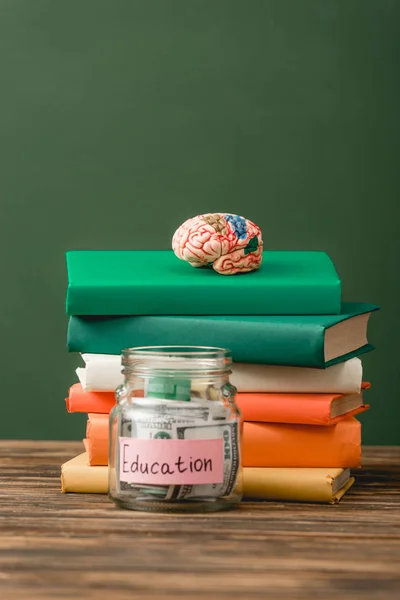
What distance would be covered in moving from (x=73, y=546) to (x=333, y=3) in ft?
3.24

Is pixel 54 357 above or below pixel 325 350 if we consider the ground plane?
below

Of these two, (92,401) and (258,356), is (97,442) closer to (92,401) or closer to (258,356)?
(92,401)

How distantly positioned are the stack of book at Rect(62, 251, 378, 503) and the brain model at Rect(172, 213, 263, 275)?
0.02 m

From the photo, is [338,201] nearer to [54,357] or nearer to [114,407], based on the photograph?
[54,357]

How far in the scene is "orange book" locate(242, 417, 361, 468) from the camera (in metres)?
0.88

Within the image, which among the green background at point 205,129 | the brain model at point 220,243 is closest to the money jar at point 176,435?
the brain model at point 220,243

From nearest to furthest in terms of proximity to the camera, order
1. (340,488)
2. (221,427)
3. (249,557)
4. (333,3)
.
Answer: (249,557), (221,427), (340,488), (333,3)

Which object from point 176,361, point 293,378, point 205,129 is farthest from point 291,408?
point 205,129

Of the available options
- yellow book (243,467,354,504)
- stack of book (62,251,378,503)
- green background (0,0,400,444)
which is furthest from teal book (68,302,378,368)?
green background (0,0,400,444)

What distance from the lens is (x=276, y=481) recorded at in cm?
86

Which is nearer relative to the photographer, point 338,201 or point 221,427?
point 221,427

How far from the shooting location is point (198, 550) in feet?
2.20

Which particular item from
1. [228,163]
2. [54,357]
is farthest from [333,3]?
[54,357]

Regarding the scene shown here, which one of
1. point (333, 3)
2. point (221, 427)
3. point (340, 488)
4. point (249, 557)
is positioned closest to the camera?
point (249, 557)
